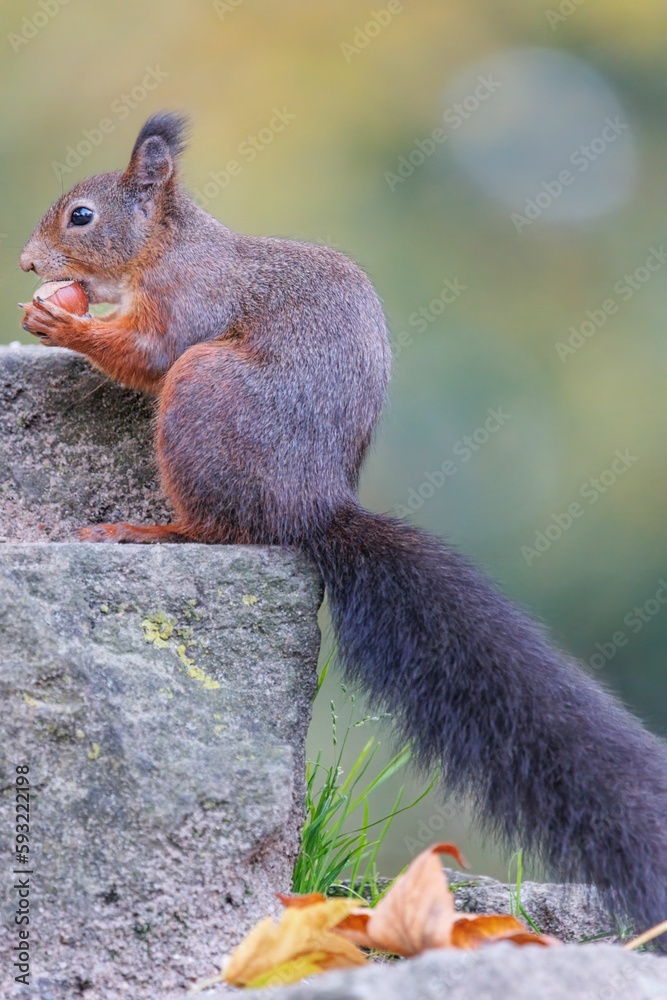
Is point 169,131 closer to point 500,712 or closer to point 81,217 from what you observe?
point 81,217

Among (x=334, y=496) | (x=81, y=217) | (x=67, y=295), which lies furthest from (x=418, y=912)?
(x=81, y=217)

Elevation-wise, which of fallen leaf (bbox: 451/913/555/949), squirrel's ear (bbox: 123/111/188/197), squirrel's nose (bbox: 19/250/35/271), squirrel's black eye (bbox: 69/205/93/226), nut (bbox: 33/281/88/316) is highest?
squirrel's ear (bbox: 123/111/188/197)

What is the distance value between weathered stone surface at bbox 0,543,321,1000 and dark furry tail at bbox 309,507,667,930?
0.18 m

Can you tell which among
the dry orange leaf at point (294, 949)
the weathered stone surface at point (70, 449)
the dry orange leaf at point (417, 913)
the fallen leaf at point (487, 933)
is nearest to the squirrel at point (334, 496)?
the weathered stone surface at point (70, 449)

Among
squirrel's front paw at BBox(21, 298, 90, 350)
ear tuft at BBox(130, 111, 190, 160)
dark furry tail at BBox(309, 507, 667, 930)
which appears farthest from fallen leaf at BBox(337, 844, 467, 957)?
ear tuft at BBox(130, 111, 190, 160)

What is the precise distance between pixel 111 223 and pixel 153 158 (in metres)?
0.20

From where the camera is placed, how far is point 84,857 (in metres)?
1.81

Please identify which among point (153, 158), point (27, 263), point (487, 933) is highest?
point (153, 158)

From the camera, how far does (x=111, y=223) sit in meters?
2.80

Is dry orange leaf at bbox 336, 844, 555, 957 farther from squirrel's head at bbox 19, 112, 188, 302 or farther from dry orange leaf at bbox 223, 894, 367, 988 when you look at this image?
squirrel's head at bbox 19, 112, 188, 302

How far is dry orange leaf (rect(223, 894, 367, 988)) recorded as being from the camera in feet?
4.47

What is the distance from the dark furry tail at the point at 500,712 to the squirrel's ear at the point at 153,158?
3.42 feet

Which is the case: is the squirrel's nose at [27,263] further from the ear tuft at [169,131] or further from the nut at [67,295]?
the ear tuft at [169,131]

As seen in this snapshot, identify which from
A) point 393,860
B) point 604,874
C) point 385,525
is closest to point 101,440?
point 385,525
